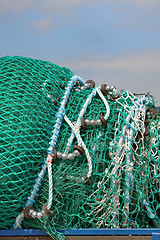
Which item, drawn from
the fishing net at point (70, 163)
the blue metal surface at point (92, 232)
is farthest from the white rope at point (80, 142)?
the blue metal surface at point (92, 232)

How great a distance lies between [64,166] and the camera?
197 centimetres

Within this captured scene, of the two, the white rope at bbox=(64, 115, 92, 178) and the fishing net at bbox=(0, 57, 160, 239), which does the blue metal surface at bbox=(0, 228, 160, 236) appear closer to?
the fishing net at bbox=(0, 57, 160, 239)

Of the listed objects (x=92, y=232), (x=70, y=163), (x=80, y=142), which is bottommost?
(x=92, y=232)

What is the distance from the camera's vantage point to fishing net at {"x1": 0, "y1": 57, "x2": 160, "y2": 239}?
6.24ft

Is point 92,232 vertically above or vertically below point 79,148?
below

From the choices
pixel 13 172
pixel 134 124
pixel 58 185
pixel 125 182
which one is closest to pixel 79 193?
pixel 58 185

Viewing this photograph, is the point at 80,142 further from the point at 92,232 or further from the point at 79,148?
the point at 92,232

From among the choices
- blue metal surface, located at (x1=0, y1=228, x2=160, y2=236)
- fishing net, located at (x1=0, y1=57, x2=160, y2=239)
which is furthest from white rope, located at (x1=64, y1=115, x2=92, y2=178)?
blue metal surface, located at (x1=0, y1=228, x2=160, y2=236)

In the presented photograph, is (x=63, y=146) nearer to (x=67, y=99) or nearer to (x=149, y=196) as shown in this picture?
(x=67, y=99)

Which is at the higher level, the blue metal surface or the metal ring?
the metal ring

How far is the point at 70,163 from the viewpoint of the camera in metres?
1.99

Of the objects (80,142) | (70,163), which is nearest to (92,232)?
(70,163)

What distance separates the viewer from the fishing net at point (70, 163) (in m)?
1.90

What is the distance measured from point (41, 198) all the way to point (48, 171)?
0.62 feet
